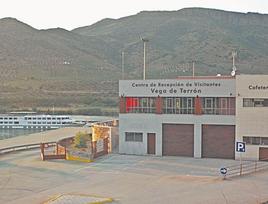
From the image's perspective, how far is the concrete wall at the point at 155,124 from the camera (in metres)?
35.7

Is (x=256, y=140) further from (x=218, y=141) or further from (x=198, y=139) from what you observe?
(x=198, y=139)

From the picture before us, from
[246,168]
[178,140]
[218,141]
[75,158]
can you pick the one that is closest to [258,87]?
[218,141]

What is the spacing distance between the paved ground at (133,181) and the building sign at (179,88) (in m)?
5.11

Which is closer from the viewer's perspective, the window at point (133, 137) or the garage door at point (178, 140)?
the garage door at point (178, 140)

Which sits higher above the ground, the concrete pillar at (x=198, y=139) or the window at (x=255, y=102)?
the window at (x=255, y=102)

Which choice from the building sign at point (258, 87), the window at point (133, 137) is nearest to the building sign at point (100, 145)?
the window at point (133, 137)

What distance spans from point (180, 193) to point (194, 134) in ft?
42.9

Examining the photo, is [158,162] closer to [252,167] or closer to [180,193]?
[252,167]

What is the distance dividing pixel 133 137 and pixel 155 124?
2247 millimetres

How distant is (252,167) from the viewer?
31.2m

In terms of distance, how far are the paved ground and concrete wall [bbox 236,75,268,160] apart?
8.16ft

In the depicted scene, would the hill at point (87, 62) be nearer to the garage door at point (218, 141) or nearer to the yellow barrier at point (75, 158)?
the yellow barrier at point (75, 158)

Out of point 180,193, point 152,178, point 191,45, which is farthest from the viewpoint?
point 191,45

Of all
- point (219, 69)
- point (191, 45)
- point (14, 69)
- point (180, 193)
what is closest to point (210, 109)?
point (180, 193)
